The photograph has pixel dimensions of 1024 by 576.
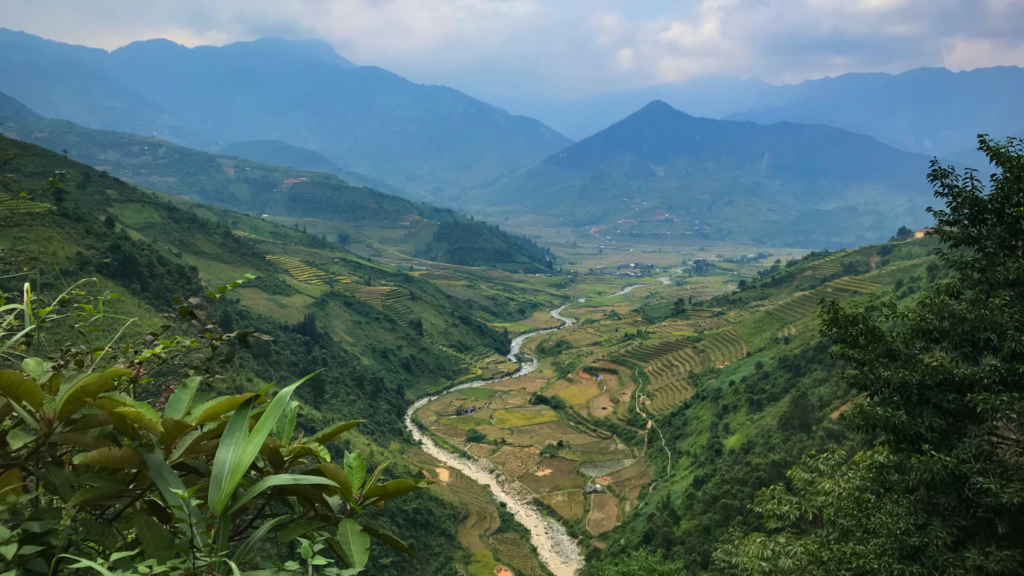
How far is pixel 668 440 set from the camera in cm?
3744

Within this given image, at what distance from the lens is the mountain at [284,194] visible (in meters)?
A: 137

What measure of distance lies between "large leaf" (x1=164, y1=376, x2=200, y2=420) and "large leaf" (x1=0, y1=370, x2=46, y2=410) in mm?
484

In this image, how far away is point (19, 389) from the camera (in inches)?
81.3

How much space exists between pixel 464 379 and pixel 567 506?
27889mm

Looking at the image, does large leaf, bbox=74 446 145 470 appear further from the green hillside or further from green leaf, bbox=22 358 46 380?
the green hillside

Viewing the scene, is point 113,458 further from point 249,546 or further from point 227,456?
point 249,546

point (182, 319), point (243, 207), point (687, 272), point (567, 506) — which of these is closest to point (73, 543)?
point (182, 319)

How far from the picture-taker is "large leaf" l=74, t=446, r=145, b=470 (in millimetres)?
2061

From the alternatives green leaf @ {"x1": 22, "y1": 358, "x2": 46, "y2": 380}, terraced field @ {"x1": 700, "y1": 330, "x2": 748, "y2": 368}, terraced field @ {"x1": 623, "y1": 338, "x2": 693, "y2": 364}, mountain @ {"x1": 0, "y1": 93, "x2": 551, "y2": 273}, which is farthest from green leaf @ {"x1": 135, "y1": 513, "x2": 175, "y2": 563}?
mountain @ {"x1": 0, "y1": 93, "x2": 551, "y2": 273}

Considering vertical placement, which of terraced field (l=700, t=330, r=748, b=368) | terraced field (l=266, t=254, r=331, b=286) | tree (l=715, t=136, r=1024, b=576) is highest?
tree (l=715, t=136, r=1024, b=576)

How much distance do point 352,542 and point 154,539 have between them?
28.5 inches

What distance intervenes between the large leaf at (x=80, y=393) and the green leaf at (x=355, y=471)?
0.99m

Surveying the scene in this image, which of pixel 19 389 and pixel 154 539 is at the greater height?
pixel 19 389

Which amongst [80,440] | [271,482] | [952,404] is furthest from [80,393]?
[952,404]
